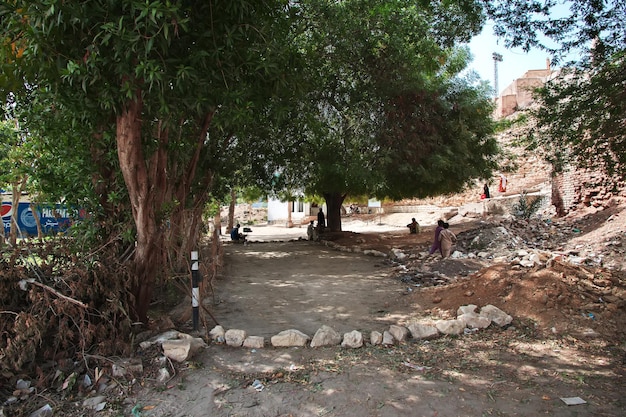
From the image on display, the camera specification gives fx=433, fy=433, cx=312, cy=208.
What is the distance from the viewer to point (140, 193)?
4516 mm

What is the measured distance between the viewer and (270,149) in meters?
12.7

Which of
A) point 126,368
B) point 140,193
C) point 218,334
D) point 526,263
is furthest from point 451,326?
point 526,263

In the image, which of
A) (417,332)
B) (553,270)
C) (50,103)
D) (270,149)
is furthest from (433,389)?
(270,149)

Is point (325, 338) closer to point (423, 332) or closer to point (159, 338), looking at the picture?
point (423, 332)

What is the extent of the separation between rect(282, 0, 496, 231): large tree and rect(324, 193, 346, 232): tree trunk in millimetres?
3684

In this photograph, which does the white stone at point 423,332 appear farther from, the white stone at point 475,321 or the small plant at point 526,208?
the small plant at point 526,208

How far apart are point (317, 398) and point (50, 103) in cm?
388

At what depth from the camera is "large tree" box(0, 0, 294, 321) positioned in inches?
134

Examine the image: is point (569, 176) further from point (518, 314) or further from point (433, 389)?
point (433, 389)

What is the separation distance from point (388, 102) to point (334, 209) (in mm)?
6916

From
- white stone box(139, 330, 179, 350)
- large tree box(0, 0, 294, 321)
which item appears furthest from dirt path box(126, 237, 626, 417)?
large tree box(0, 0, 294, 321)

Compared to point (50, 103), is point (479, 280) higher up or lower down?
lower down

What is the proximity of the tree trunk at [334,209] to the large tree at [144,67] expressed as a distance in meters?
12.2

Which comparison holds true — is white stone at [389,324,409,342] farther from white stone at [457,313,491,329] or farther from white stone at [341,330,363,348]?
white stone at [457,313,491,329]
